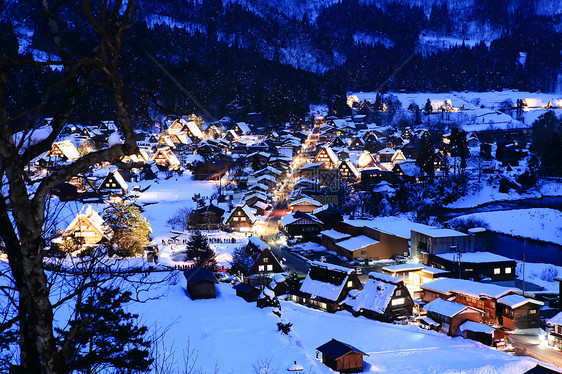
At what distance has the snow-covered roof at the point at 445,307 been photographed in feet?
43.0

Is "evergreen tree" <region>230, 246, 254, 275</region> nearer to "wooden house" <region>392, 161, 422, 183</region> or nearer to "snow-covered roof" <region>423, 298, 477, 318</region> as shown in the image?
"snow-covered roof" <region>423, 298, 477, 318</region>

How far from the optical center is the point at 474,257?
18.2 m

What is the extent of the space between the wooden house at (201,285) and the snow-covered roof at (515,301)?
9447 mm

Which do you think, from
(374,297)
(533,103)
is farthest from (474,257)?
(533,103)

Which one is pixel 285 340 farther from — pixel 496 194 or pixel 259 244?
pixel 496 194

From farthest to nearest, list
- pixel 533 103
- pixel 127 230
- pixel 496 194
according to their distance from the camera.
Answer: pixel 533 103 → pixel 496 194 → pixel 127 230

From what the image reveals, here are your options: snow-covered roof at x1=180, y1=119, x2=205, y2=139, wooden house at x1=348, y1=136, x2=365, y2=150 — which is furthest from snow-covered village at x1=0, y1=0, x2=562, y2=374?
wooden house at x1=348, y1=136, x2=365, y2=150

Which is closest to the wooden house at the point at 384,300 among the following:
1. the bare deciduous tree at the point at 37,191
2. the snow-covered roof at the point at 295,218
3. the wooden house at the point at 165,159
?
the snow-covered roof at the point at 295,218

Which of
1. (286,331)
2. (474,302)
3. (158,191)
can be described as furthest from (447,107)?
(286,331)

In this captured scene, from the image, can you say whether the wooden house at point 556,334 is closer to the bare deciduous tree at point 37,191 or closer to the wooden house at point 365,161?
the bare deciduous tree at point 37,191

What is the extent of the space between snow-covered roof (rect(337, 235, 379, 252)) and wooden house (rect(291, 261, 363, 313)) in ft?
12.9

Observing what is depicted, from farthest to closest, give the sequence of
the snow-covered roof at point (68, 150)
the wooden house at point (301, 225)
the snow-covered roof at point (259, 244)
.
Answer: the snow-covered roof at point (68, 150) → the wooden house at point (301, 225) → the snow-covered roof at point (259, 244)

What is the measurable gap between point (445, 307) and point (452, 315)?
483 mm

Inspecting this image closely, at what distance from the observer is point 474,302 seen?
14.2 m
